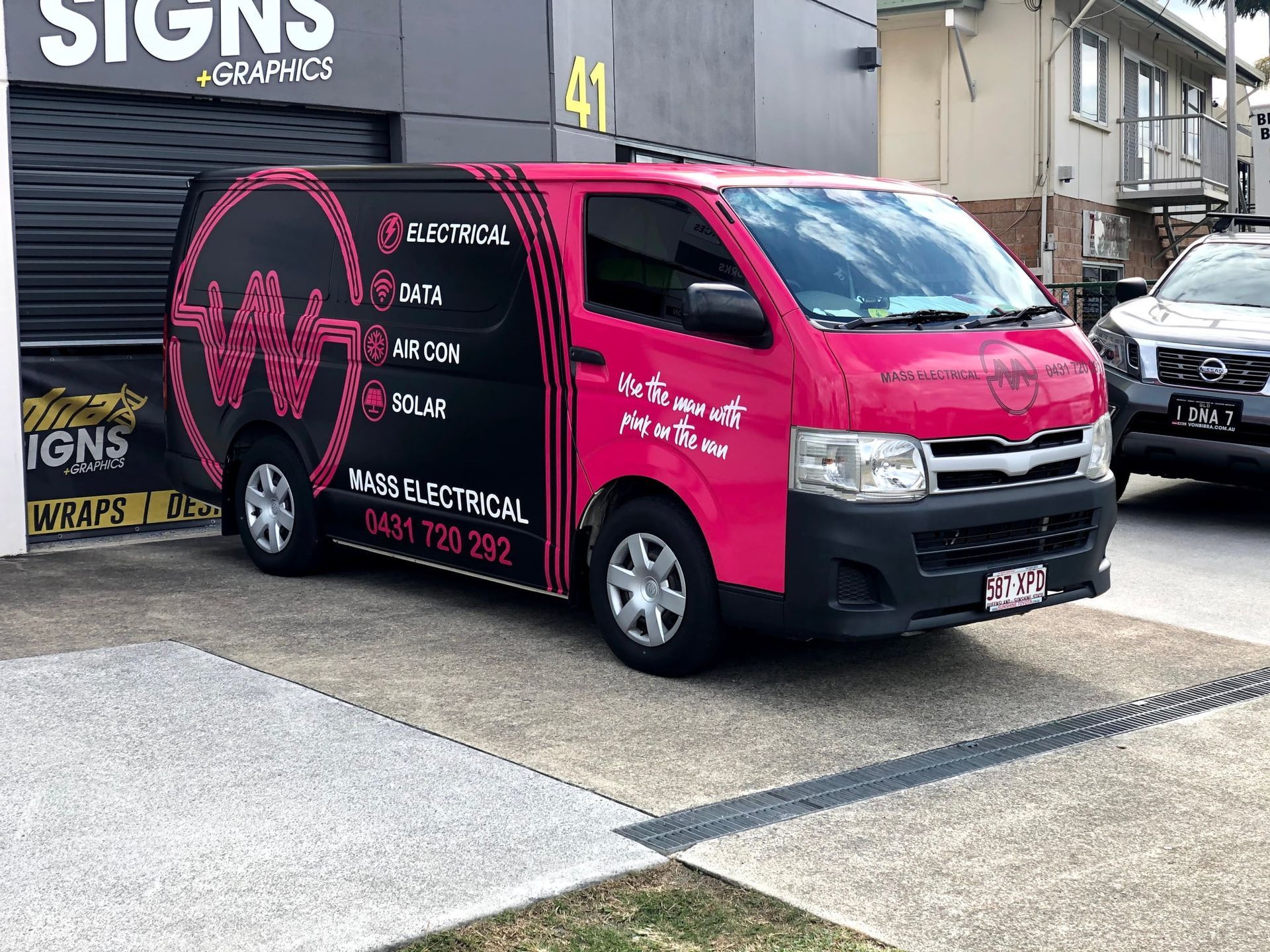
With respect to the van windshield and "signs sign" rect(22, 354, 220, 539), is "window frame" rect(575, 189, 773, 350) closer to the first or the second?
the van windshield

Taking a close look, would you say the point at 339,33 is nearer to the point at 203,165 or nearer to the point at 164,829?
the point at 203,165

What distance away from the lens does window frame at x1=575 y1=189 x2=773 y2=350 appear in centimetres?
586

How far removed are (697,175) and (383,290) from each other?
6.24 feet

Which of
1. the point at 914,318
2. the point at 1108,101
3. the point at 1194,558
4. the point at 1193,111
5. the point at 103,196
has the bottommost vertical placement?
the point at 1194,558

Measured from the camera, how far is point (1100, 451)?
21.0 ft

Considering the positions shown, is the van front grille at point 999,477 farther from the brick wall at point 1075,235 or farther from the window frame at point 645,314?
the brick wall at point 1075,235

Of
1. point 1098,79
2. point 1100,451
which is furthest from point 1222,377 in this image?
point 1098,79

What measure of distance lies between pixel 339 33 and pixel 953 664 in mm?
6814

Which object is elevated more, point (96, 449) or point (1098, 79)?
point (1098, 79)

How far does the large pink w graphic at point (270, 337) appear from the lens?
25.0 ft

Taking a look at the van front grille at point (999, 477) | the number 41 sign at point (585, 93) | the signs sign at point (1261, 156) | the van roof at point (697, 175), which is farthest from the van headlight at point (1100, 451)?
the signs sign at point (1261, 156)

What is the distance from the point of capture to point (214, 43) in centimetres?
1019

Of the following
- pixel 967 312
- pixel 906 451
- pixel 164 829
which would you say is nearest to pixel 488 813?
pixel 164 829

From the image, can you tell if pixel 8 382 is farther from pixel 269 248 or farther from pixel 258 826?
pixel 258 826
